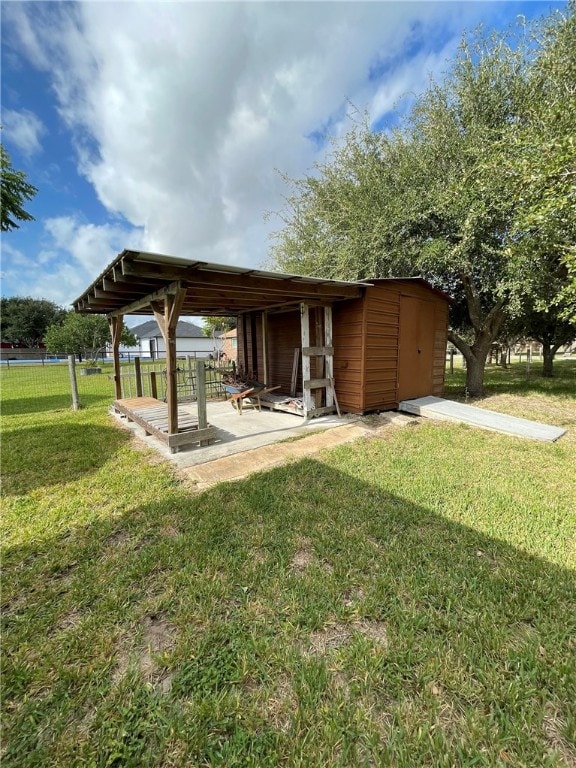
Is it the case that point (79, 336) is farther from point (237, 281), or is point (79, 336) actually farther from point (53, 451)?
point (237, 281)

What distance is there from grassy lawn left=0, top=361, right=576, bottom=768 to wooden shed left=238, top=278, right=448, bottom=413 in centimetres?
318

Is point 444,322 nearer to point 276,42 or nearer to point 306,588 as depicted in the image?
point 276,42

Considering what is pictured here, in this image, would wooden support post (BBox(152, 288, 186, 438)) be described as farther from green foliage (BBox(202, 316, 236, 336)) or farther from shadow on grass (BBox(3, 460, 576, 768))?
green foliage (BBox(202, 316, 236, 336))

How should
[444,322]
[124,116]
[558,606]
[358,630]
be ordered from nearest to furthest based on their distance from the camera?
[358,630], [558,606], [124,116], [444,322]

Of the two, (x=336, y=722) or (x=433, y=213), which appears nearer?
(x=336, y=722)

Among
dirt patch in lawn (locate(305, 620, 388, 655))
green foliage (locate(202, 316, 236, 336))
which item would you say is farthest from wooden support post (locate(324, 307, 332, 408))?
green foliage (locate(202, 316, 236, 336))

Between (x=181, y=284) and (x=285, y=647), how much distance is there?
154 inches

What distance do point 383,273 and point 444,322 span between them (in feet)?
6.87

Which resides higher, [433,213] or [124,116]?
[124,116]

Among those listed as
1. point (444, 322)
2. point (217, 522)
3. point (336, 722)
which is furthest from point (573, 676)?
point (444, 322)

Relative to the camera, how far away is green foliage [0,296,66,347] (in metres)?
46.2

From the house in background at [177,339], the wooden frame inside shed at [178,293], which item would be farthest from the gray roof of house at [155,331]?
the wooden frame inside shed at [178,293]

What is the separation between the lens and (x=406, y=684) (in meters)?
1.48

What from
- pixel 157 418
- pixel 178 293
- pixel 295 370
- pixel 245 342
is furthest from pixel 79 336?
pixel 178 293
